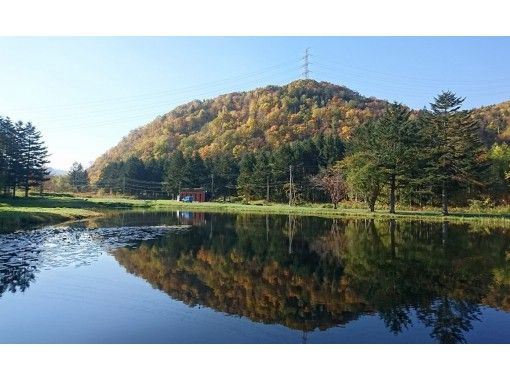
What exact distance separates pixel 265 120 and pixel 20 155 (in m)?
62.6

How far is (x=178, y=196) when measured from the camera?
97.7m

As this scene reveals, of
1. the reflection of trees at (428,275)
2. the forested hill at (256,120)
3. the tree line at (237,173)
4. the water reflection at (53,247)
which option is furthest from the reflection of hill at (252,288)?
the forested hill at (256,120)

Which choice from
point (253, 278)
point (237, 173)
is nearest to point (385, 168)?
point (253, 278)

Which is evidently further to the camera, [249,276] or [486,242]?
[486,242]

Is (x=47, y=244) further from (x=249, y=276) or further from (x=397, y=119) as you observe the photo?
(x=397, y=119)

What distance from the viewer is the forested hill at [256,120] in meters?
110

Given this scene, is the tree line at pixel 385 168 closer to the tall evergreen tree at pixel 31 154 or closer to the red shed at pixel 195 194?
the red shed at pixel 195 194

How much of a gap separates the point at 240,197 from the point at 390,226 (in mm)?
57706

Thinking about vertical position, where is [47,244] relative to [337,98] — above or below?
below

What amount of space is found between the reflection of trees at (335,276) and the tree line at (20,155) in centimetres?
4959

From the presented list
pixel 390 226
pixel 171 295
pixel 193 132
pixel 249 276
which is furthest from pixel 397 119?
pixel 193 132

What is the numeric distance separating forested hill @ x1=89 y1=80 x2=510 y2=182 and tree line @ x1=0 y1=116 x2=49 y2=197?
4123 centimetres

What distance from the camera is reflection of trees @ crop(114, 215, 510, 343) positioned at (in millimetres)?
12977

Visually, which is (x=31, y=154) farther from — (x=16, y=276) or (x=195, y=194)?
(x=16, y=276)
